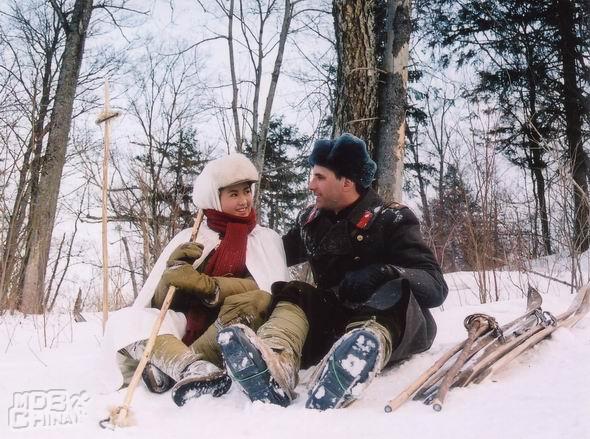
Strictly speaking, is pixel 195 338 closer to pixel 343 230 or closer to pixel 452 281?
pixel 343 230

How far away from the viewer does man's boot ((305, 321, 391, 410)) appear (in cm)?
159

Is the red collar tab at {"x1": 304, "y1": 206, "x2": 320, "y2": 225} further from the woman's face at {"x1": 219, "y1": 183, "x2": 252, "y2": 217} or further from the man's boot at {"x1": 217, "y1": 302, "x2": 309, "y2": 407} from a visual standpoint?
the man's boot at {"x1": 217, "y1": 302, "x2": 309, "y2": 407}

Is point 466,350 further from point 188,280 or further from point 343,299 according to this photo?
point 188,280

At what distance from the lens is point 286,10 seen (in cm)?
1232

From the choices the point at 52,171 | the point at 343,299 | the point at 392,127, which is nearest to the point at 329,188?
the point at 343,299

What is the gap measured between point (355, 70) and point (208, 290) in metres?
1.97

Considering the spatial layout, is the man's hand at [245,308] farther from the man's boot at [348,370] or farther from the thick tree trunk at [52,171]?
the thick tree trunk at [52,171]

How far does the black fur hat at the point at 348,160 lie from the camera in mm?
2393

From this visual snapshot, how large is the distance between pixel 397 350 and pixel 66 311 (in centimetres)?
562

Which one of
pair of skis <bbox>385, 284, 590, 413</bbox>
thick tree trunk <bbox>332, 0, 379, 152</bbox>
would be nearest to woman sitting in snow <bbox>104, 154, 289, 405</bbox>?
pair of skis <bbox>385, 284, 590, 413</bbox>

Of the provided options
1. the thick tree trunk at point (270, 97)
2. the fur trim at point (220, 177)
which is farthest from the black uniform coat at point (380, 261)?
the thick tree trunk at point (270, 97)

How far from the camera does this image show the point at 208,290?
2.19 meters

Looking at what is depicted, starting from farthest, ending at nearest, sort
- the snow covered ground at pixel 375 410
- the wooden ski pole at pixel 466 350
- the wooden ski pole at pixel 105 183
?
the wooden ski pole at pixel 105 183 → the wooden ski pole at pixel 466 350 → the snow covered ground at pixel 375 410

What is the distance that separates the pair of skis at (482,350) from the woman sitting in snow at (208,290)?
28.7 inches
